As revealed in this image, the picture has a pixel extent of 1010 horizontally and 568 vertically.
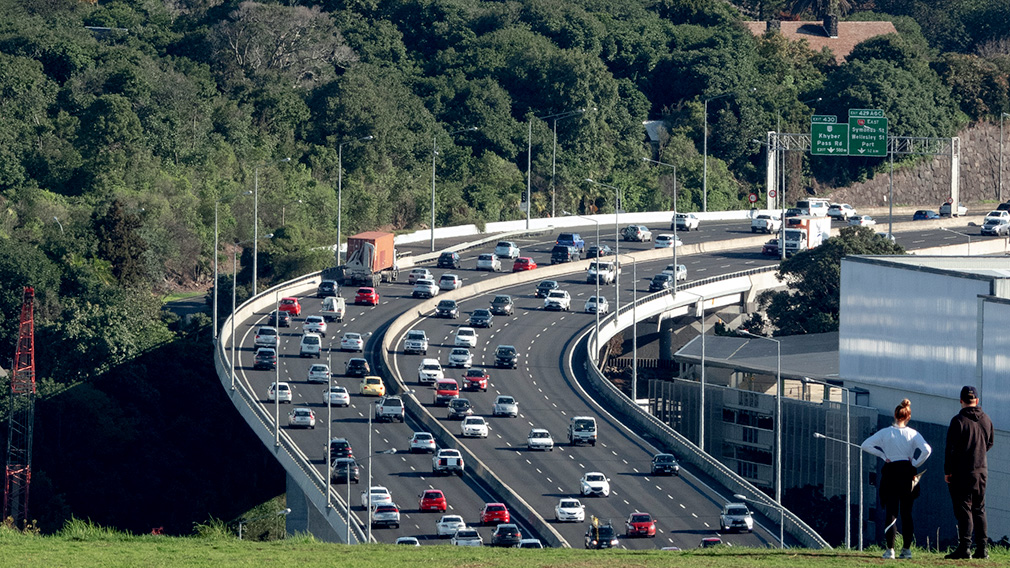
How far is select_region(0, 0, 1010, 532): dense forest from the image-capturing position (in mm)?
117938

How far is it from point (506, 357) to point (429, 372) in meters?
6.37

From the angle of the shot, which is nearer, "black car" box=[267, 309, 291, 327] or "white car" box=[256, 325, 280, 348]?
"white car" box=[256, 325, 280, 348]

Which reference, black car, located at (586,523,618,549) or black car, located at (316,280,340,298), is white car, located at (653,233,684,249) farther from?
black car, located at (586,523,618,549)

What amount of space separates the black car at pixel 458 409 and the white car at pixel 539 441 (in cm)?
503

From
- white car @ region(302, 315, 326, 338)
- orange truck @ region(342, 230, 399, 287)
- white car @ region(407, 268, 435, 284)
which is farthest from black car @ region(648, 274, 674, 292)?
white car @ region(302, 315, 326, 338)

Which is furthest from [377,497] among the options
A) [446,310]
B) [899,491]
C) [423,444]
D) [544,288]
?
[544,288]

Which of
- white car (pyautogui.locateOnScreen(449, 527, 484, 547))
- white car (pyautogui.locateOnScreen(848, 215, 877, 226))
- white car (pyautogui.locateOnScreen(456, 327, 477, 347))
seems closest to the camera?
white car (pyautogui.locateOnScreen(449, 527, 484, 547))

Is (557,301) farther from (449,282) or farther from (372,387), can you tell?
(372,387)

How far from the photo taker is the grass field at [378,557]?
21.4 meters

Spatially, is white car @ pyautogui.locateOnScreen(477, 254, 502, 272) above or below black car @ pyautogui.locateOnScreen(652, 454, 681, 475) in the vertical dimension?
above

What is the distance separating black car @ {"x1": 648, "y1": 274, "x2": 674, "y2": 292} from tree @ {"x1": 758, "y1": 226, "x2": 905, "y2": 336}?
7.52m

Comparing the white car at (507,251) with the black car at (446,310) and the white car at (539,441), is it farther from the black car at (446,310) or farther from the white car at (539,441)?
the white car at (539,441)

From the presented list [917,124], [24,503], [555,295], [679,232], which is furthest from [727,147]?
[24,503]

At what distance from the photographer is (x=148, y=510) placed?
90188 mm
